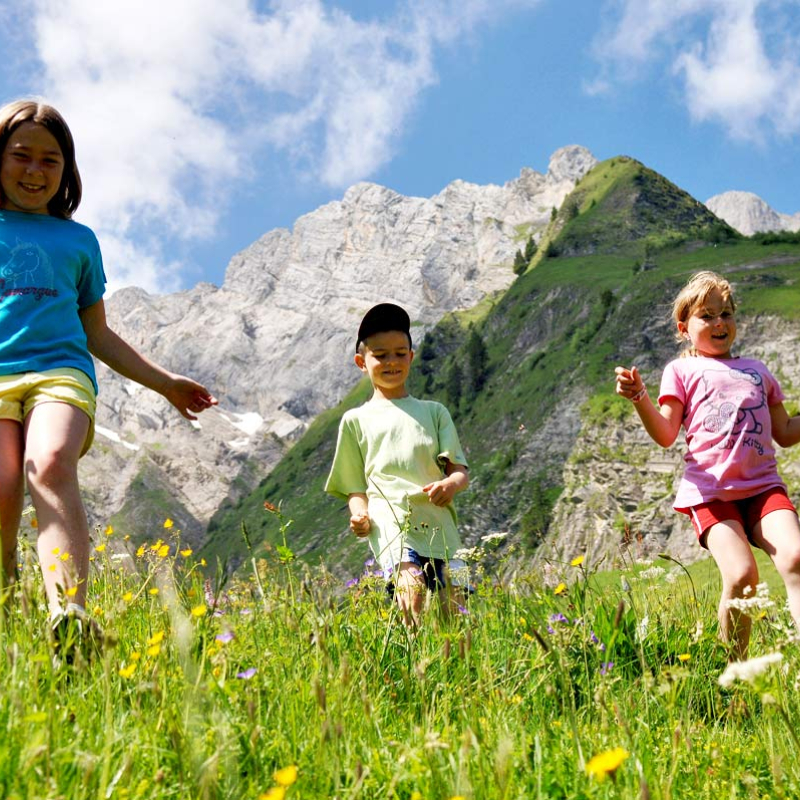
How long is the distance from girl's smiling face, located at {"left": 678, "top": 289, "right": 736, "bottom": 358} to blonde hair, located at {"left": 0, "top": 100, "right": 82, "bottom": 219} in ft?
14.1

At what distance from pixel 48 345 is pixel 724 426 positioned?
4.29 m

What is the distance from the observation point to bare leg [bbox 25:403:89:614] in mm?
3766

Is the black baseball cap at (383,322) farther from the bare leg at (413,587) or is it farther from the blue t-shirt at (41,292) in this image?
the blue t-shirt at (41,292)

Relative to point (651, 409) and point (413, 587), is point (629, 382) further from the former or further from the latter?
point (413, 587)

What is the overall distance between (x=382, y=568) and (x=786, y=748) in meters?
2.97

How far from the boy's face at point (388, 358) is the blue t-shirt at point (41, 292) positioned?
2.10 metres

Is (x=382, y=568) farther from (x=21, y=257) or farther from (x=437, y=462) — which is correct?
(x=21, y=257)

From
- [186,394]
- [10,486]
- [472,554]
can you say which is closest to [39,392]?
[10,486]

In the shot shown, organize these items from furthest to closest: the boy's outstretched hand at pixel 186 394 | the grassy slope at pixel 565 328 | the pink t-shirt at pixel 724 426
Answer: the grassy slope at pixel 565 328 < the pink t-shirt at pixel 724 426 < the boy's outstretched hand at pixel 186 394

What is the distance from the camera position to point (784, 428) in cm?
588

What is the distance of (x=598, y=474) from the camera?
86188 mm

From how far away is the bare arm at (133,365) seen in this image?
5090 mm

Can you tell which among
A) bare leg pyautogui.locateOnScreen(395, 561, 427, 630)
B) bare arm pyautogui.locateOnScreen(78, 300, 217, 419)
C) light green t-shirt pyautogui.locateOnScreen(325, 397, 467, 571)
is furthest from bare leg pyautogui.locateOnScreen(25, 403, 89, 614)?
light green t-shirt pyautogui.locateOnScreen(325, 397, 467, 571)

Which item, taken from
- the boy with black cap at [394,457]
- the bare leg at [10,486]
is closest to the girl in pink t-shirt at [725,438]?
the boy with black cap at [394,457]
